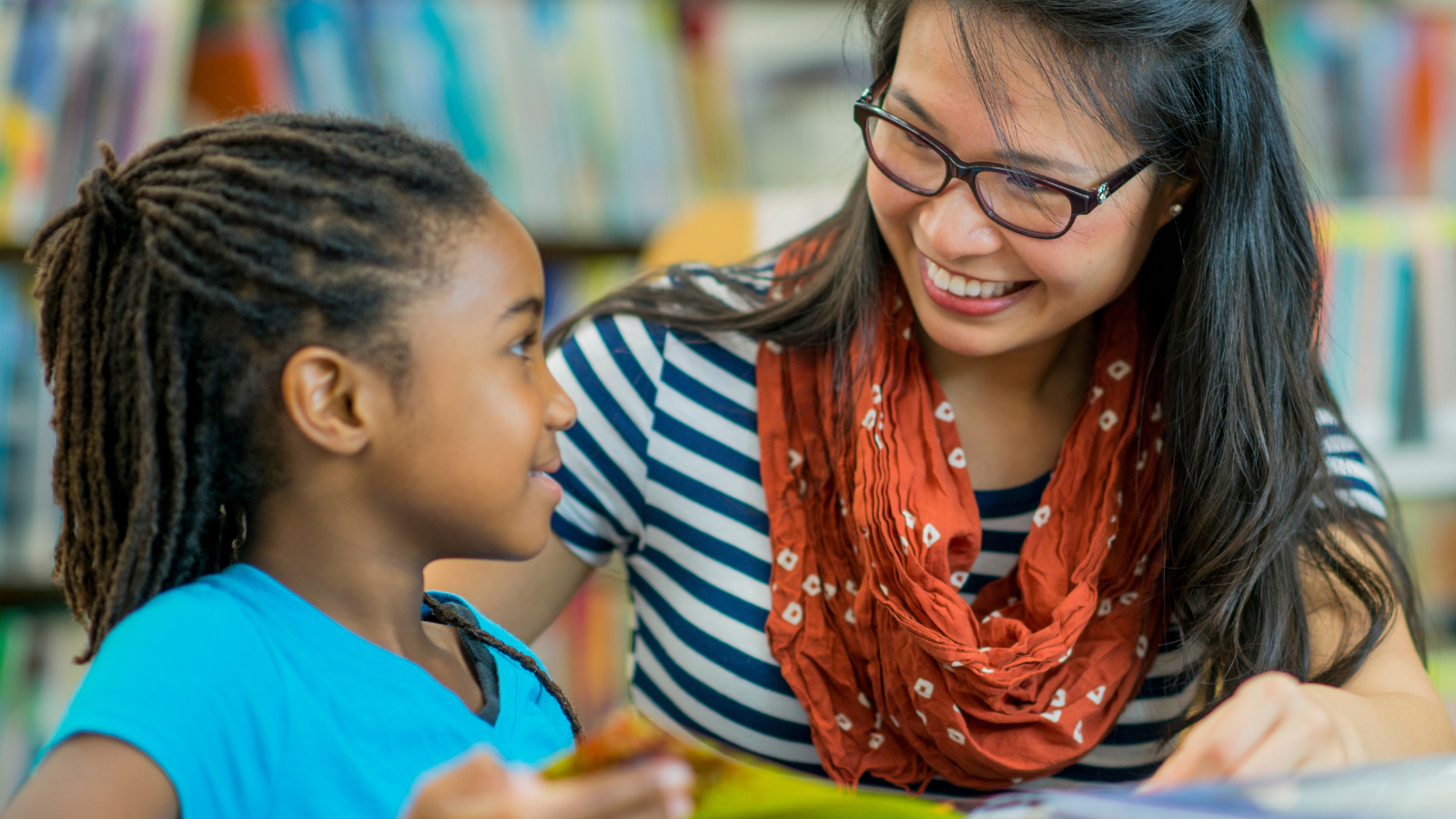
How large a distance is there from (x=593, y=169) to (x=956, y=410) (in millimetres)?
989

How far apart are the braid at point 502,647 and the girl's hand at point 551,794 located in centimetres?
33

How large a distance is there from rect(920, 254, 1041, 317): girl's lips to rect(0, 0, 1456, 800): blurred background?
0.51m

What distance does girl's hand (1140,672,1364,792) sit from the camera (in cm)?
60

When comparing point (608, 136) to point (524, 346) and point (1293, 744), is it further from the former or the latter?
point (1293, 744)

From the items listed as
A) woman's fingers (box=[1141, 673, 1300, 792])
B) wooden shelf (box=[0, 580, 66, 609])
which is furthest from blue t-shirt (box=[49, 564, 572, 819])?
wooden shelf (box=[0, 580, 66, 609])

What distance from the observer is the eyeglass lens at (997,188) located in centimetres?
88

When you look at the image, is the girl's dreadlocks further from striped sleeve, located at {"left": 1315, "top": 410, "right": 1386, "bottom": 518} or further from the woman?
striped sleeve, located at {"left": 1315, "top": 410, "right": 1386, "bottom": 518}

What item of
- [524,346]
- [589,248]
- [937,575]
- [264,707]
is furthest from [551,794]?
[589,248]

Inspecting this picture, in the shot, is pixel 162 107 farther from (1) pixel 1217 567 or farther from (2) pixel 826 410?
(1) pixel 1217 567

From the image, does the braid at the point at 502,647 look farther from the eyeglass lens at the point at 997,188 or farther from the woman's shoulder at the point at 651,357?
the eyeglass lens at the point at 997,188

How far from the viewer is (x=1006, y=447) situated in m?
1.06

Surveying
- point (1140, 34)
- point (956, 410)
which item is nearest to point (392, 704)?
point (956, 410)

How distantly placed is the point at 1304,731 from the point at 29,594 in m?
1.71

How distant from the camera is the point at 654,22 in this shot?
1.88 meters
